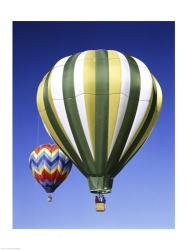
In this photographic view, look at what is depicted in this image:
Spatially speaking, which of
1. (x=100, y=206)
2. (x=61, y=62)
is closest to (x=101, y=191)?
(x=100, y=206)

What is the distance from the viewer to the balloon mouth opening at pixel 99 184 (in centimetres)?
1448

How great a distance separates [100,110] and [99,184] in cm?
168

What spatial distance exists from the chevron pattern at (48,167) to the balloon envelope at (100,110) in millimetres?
5706

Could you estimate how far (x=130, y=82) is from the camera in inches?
572

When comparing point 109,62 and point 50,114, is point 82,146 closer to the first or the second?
point 50,114

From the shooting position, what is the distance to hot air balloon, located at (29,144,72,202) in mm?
20594

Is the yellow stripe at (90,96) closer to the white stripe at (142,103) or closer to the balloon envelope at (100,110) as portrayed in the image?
the balloon envelope at (100,110)

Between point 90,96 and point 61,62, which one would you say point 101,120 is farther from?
point 61,62

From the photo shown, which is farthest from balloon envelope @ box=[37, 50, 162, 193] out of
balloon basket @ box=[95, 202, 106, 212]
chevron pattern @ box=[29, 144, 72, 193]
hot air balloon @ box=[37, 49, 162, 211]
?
chevron pattern @ box=[29, 144, 72, 193]

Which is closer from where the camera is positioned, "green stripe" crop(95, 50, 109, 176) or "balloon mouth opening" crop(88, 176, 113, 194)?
"green stripe" crop(95, 50, 109, 176)

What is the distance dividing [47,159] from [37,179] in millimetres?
728

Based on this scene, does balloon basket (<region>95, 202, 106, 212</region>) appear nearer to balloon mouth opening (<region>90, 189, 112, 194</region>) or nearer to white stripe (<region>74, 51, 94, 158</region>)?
balloon mouth opening (<region>90, 189, 112, 194</region>)

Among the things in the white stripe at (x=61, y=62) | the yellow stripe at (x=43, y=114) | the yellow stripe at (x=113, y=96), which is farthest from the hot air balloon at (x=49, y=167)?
the yellow stripe at (x=113, y=96)

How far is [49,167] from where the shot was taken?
20594 mm
